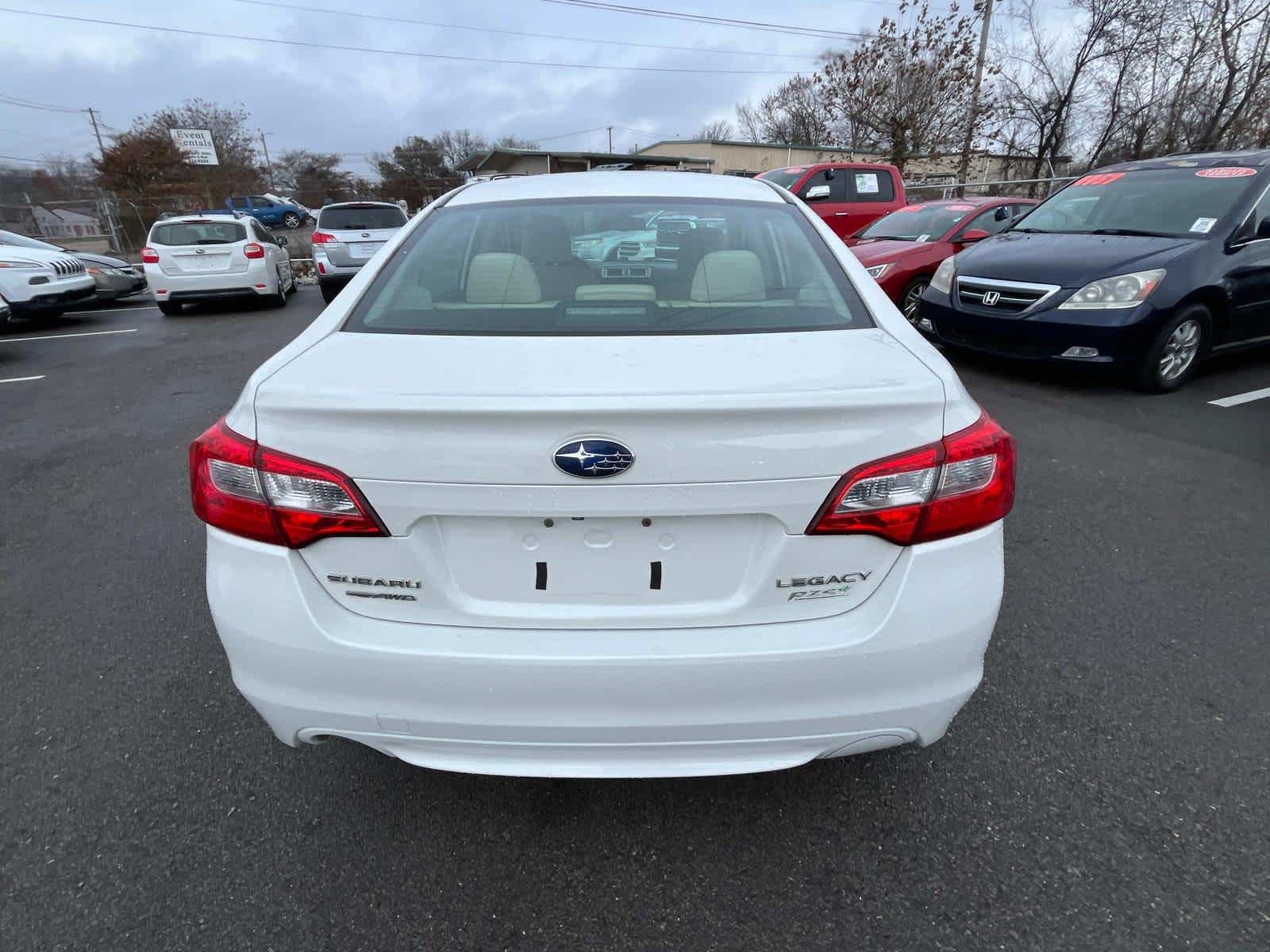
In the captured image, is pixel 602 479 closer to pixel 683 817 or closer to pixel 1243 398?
pixel 683 817

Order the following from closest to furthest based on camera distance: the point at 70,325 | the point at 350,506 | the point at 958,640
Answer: the point at 350,506 → the point at 958,640 → the point at 70,325

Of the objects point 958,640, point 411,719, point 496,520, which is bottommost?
point 411,719

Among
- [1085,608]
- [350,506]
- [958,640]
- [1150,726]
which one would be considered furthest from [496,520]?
[1085,608]

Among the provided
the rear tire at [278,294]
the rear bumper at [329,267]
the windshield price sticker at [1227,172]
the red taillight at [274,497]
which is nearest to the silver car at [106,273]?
the rear tire at [278,294]

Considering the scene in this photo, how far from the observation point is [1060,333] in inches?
207

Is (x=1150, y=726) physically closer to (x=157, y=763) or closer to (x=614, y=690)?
(x=614, y=690)

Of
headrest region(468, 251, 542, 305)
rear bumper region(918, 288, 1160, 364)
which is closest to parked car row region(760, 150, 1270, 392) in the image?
rear bumper region(918, 288, 1160, 364)

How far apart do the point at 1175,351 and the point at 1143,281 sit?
697 millimetres

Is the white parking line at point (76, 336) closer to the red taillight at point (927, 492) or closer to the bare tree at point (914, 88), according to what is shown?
the red taillight at point (927, 492)

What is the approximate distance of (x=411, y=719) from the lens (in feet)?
4.85

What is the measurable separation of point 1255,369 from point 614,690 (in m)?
7.48

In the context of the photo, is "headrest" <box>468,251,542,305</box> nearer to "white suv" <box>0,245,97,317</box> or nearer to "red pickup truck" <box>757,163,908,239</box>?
"white suv" <box>0,245,97,317</box>

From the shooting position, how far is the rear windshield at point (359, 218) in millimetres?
11719

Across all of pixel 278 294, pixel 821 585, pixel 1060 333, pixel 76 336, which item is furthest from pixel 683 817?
pixel 278 294
